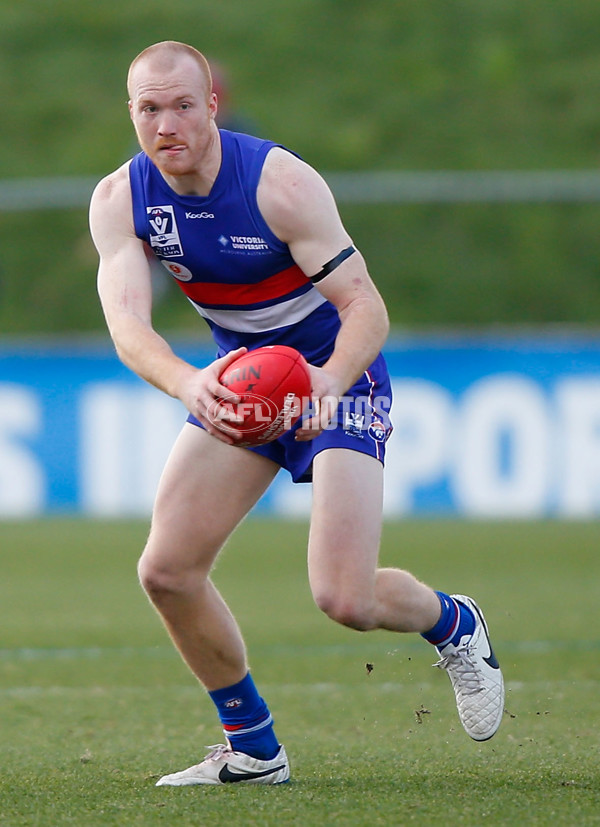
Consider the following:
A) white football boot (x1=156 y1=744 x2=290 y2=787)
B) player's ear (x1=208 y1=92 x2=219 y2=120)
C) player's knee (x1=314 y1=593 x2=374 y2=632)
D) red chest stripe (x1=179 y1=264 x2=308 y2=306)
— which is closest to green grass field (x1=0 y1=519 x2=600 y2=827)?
white football boot (x1=156 y1=744 x2=290 y2=787)

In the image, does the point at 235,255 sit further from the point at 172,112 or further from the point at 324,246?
the point at 172,112

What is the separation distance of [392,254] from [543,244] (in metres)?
1.66

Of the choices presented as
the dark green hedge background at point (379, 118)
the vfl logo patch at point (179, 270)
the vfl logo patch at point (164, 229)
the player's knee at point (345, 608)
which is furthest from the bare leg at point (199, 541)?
the dark green hedge background at point (379, 118)

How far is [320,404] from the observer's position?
4168 millimetres

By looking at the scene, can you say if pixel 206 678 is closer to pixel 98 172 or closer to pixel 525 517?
pixel 525 517

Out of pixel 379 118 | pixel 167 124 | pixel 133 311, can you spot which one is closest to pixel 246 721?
pixel 133 311

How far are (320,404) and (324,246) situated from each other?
22.0 inches

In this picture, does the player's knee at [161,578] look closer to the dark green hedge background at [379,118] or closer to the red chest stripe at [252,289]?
the red chest stripe at [252,289]

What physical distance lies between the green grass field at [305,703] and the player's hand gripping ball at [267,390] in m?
1.12

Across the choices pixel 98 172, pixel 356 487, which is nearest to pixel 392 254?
pixel 98 172

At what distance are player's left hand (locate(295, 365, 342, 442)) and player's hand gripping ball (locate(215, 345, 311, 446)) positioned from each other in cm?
3

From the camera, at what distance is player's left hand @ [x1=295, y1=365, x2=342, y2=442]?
4.12 metres

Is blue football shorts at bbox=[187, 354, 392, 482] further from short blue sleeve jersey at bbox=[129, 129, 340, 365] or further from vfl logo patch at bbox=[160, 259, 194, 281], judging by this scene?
vfl logo patch at bbox=[160, 259, 194, 281]

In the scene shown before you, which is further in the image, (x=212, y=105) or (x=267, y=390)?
(x=212, y=105)
